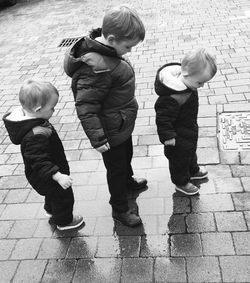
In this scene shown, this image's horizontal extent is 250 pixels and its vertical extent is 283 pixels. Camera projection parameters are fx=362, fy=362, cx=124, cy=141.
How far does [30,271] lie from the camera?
8.58ft

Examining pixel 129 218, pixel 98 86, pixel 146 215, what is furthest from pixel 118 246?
pixel 98 86

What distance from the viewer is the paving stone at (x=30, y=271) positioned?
2.55m

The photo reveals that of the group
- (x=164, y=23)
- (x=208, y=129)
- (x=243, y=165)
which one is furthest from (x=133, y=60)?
(x=243, y=165)

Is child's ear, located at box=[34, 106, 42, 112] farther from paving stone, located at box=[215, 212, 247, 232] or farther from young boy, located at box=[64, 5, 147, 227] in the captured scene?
paving stone, located at box=[215, 212, 247, 232]

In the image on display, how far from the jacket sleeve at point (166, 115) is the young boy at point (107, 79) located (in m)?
0.19

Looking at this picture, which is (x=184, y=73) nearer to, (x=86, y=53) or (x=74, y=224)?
(x=86, y=53)

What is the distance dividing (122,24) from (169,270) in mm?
1646

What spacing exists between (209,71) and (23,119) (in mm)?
1289

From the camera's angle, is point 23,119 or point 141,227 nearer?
point 23,119

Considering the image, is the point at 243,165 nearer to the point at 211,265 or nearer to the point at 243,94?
the point at 211,265

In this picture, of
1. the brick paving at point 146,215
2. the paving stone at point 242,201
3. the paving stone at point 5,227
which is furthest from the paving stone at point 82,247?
the paving stone at point 242,201

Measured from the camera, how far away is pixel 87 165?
3.71 metres

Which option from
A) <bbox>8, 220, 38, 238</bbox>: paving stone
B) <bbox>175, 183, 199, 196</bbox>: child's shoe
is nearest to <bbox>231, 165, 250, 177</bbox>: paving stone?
<bbox>175, 183, 199, 196</bbox>: child's shoe

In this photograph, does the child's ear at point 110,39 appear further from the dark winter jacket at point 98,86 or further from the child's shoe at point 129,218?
the child's shoe at point 129,218
